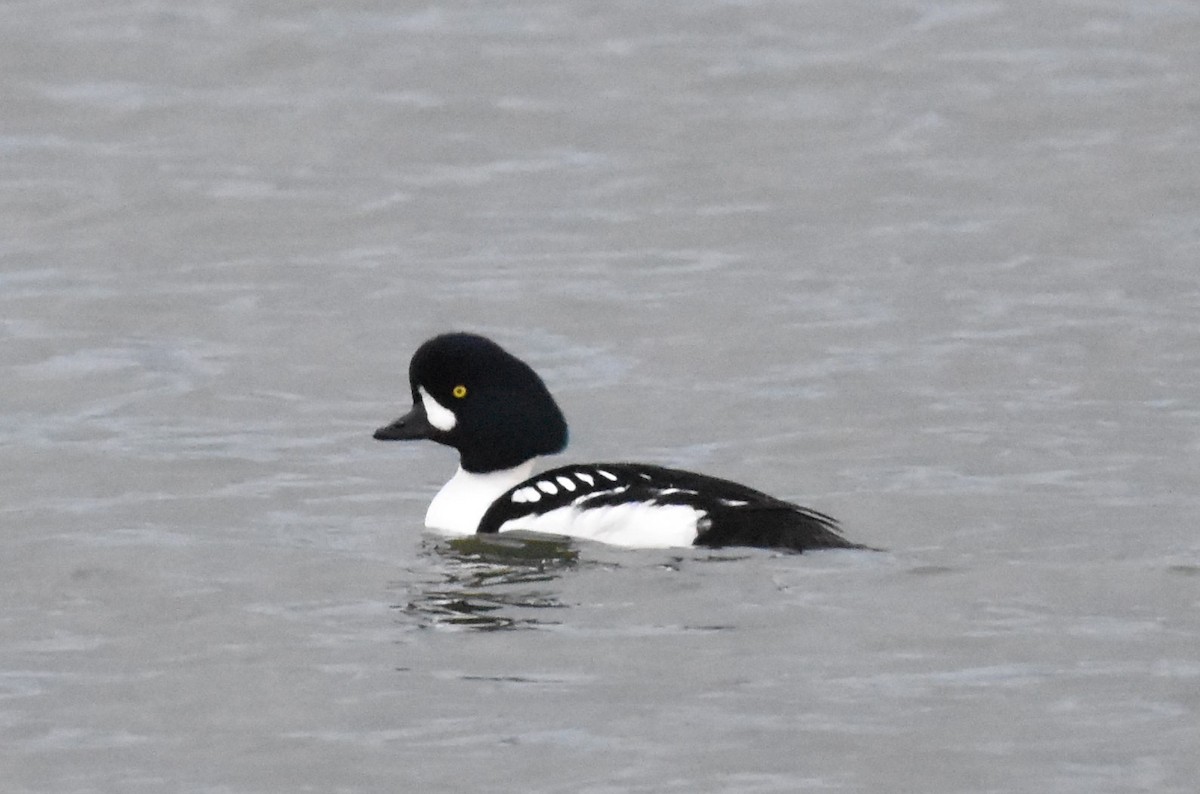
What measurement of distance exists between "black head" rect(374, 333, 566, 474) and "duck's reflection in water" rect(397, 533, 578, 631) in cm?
46

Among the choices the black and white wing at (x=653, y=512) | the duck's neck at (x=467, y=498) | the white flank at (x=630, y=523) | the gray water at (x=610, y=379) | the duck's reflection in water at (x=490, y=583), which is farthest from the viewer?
the duck's neck at (x=467, y=498)

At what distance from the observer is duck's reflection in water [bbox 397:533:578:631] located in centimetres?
996

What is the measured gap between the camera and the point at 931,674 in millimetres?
8828

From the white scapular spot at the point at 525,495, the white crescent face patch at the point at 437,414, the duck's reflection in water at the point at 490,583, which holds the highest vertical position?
the white crescent face patch at the point at 437,414

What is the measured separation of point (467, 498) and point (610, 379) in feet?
11.1

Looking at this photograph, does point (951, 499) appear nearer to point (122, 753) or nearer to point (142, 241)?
point (122, 753)

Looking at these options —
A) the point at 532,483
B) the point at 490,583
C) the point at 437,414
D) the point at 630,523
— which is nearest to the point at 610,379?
the point at 437,414

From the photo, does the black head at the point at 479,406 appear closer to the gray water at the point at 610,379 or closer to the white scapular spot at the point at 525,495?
the white scapular spot at the point at 525,495

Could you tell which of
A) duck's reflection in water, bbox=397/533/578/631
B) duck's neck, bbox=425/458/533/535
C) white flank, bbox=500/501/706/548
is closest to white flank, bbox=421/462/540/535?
duck's neck, bbox=425/458/533/535

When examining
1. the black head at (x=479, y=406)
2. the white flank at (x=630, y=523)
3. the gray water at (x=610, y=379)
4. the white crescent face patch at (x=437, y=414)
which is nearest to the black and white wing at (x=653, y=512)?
the white flank at (x=630, y=523)

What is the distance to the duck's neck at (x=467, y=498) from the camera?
11.4 m

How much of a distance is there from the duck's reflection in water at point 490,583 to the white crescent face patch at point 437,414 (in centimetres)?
52

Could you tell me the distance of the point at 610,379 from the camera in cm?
1477

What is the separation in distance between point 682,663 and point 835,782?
129 cm
